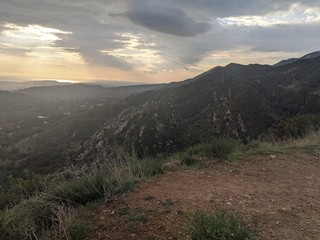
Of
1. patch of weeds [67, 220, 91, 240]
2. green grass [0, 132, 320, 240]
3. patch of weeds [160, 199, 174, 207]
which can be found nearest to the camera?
patch of weeds [67, 220, 91, 240]

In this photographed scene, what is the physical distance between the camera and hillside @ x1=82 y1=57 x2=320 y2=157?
61094mm

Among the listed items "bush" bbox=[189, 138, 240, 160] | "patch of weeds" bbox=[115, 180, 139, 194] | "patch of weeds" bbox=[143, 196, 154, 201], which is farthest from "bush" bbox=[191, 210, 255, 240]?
"bush" bbox=[189, 138, 240, 160]

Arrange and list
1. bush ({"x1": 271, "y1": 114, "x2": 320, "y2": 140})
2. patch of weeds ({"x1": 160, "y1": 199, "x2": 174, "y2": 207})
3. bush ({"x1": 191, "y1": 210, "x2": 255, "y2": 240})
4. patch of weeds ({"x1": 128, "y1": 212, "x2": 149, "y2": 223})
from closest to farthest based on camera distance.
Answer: bush ({"x1": 191, "y1": 210, "x2": 255, "y2": 240}) → patch of weeds ({"x1": 128, "y1": 212, "x2": 149, "y2": 223}) → patch of weeds ({"x1": 160, "y1": 199, "x2": 174, "y2": 207}) → bush ({"x1": 271, "y1": 114, "x2": 320, "y2": 140})

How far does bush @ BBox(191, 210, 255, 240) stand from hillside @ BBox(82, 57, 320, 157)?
45050mm

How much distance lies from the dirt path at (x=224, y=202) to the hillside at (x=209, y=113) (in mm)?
42352

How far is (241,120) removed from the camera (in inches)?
2621

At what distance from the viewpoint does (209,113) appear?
7388 cm

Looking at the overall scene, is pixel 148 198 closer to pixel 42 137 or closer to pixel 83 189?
pixel 83 189

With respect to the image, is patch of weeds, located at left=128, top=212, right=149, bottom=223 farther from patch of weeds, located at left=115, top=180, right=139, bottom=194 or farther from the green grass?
patch of weeds, located at left=115, top=180, right=139, bottom=194

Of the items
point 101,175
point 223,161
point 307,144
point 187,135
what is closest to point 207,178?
point 223,161

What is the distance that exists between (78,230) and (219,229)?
166 cm

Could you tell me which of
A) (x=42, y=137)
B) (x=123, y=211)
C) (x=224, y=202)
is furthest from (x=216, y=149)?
(x=42, y=137)

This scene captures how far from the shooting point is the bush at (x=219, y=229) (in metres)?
3.05

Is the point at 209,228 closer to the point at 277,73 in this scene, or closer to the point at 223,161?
the point at 223,161
